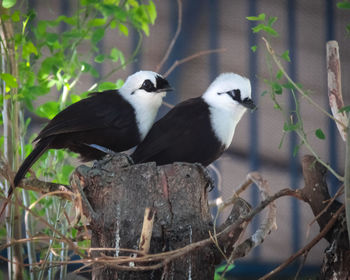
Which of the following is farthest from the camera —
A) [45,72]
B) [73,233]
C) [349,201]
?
[73,233]

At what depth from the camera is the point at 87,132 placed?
1875mm

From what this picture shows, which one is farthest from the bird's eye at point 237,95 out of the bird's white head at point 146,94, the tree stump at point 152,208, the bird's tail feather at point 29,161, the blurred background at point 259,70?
the blurred background at point 259,70

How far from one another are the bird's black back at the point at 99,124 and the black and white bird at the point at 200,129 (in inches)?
2.9

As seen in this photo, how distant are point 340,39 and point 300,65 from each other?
8.8 inches

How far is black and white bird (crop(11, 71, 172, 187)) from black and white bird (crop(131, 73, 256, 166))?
66 millimetres

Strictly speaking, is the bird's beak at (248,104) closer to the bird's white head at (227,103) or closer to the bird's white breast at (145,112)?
the bird's white head at (227,103)

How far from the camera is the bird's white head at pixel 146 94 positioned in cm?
191

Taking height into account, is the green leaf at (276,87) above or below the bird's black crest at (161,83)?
below

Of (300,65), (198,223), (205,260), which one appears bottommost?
(205,260)

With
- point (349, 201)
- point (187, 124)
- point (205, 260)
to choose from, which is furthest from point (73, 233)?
point (349, 201)

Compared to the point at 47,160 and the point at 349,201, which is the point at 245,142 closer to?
the point at 47,160

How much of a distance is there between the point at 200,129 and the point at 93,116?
0.37 meters

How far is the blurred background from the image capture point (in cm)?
264

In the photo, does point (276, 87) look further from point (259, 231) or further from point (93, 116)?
point (93, 116)
